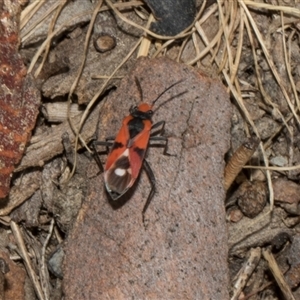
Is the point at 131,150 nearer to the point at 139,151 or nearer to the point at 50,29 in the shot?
the point at 139,151

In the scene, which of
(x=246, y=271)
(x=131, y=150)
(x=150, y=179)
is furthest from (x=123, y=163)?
(x=246, y=271)

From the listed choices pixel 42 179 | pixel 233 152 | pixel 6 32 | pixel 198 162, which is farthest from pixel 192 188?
pixel 6 32

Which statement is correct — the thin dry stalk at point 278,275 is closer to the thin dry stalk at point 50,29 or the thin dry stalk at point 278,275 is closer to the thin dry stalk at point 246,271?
the thin dry stalk at point 246,271

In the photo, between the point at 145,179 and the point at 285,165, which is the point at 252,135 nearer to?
the point at 285,165

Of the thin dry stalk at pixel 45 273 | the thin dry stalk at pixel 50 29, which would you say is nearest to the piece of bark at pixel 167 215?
the thin dry stalk at pixel 45 273

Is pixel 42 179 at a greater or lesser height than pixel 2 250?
greater

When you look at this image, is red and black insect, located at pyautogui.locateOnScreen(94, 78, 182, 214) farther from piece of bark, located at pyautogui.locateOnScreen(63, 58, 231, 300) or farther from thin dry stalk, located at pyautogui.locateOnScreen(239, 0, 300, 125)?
thin dry stalk, located at pyautogui.locateOnScreen(239, 0, 300, 125)

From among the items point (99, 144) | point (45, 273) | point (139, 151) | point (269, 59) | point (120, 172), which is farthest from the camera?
point (269, 59)
